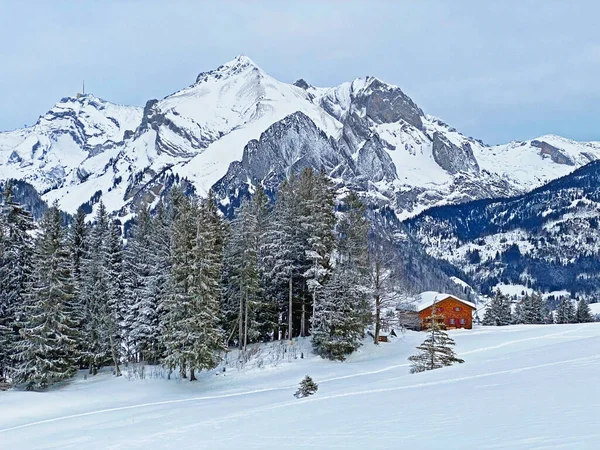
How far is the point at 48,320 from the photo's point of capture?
126 ft

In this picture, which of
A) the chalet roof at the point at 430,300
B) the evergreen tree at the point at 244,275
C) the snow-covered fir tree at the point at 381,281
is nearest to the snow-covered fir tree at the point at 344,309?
the snow-covered fir tree at the point at 381,281

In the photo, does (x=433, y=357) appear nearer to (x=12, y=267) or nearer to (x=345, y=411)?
(x=345, y=411)

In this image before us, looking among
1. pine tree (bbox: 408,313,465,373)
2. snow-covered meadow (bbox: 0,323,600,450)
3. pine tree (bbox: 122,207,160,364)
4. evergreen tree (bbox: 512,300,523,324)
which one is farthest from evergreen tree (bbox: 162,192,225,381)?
evergreen tree (bbox: 512,300,523,324)

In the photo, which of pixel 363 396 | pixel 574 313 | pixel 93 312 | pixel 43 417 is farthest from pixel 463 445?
pixel 574 313

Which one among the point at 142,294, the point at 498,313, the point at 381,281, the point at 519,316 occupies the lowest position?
the point at 519,316

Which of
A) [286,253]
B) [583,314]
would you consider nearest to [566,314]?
[583,314]

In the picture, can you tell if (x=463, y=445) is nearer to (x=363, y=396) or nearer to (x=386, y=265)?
(x=363, y=396)

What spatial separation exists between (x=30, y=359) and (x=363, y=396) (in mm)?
27217

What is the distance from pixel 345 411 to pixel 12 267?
112ft

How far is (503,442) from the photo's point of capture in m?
10.1

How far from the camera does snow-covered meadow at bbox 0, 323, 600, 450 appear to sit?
11703mm

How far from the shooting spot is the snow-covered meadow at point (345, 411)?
11.7 meters

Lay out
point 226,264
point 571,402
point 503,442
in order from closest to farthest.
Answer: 1. point 503,442
2. point 571,402
3. point 226,264

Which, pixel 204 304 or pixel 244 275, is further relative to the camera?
pixel 244 275
